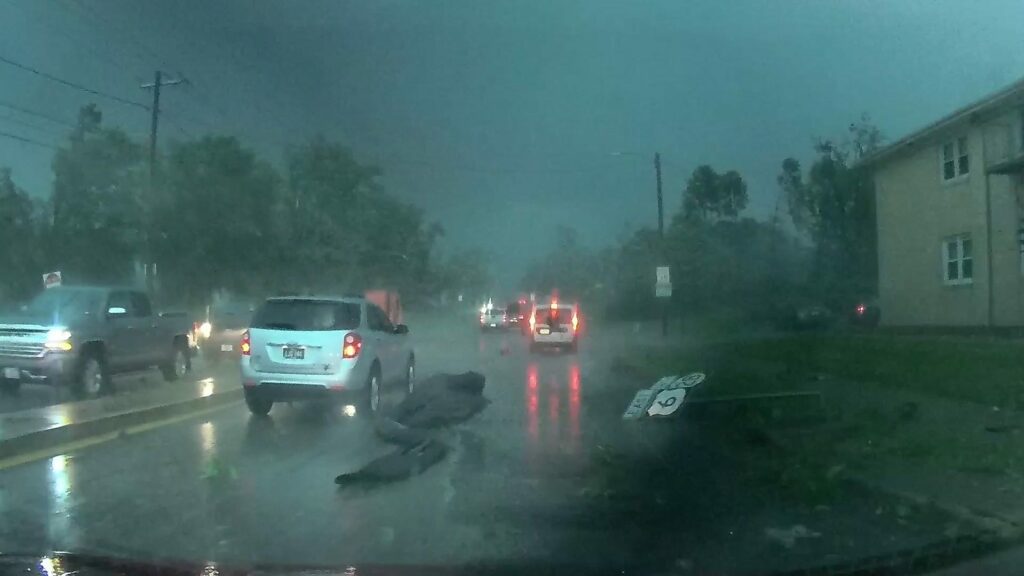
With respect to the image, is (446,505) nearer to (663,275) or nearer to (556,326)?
(663,275)

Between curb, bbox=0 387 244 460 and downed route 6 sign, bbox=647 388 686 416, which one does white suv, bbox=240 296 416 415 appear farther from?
downed route 6 sign, bbox=647 388 686 416

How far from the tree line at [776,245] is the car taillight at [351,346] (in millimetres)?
23004

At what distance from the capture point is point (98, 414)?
14.4m

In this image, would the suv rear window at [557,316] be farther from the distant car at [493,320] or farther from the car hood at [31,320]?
the distant car at [493,320]

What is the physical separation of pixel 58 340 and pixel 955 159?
22.1 metres

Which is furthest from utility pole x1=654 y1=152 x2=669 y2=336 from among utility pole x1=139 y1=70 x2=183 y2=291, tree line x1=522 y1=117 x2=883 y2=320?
utility pole x1=139 y1=70 x2=183 y2=291

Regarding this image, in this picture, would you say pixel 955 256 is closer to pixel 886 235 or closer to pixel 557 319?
pixel 886 235

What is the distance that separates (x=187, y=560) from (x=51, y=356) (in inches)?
448

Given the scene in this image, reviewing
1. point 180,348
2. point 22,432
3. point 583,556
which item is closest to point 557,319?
point 180,348

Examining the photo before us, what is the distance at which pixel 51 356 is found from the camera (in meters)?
17.2

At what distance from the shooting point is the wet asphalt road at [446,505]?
7.48 m

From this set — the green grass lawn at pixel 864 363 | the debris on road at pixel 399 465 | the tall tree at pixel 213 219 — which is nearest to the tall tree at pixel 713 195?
the green grass lawn at pixel 864 363

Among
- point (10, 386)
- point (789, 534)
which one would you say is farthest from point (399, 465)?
point (10, 386)

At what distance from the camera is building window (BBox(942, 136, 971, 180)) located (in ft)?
90.1
